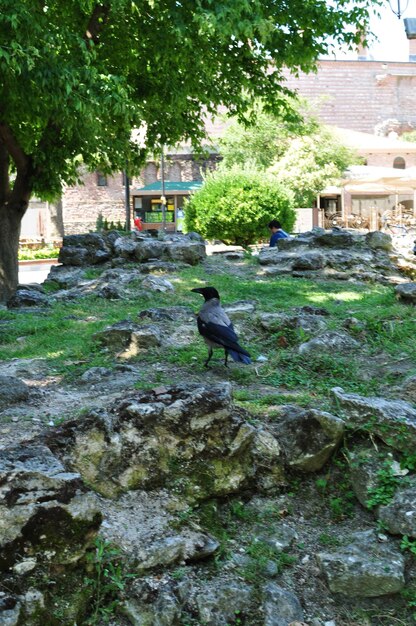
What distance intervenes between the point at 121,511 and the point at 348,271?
8.57 metres

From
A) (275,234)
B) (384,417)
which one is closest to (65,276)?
(275,234)

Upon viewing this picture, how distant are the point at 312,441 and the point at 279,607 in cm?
120

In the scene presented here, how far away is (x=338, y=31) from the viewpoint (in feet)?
42.7

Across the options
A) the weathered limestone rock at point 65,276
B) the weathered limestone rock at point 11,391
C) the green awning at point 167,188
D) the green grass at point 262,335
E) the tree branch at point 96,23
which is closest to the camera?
the weathered limestone rock at point 11,391

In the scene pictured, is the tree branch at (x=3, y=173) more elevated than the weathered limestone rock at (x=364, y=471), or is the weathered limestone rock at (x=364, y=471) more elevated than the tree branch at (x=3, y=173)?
the tree branch at (x=3, y=173)

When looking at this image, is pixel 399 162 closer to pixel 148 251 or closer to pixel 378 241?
pixel 378 241

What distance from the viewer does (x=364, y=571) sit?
410cm

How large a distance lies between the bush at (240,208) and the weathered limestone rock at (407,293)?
9.81 metres

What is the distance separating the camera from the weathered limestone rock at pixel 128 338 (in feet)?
22.6

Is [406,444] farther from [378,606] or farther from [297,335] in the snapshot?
[297,335]

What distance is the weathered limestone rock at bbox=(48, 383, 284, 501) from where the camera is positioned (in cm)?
464

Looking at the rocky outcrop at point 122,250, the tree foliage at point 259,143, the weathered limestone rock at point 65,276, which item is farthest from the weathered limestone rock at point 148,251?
the tree foliage at point 259,143

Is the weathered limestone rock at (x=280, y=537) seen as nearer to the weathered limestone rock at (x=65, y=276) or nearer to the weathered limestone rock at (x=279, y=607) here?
the weathered limestone rock at (x=279, y=607)

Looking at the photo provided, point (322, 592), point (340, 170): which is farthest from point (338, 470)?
point (340, 170)
